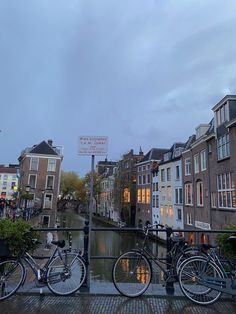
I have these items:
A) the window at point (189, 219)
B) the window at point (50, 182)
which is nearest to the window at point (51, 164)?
the window at point (50, 182)

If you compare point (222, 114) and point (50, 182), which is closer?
point (222, 114)

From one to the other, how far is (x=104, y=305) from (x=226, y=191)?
20.1 metres

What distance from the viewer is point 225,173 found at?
22.2m

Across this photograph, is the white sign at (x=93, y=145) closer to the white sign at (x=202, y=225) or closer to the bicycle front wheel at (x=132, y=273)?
the bicycle front wheel at (x=132, y=273)

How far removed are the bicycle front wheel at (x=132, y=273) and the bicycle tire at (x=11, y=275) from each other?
1.49 metres

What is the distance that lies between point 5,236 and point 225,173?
20.7 metres

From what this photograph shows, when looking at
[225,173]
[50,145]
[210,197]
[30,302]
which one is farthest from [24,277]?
[50,145]

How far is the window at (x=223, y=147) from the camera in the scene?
71.8 feet

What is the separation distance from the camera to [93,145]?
17.1 ft

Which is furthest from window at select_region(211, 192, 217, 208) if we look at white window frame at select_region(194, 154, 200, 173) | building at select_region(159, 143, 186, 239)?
building at select_region(159, 143, 186, 239)

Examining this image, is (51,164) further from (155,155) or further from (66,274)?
(66,274)

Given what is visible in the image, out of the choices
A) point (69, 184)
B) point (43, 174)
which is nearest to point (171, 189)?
point (43, 174)

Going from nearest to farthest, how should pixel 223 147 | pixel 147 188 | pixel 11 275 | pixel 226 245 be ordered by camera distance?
pixel 11 275, pixel 226 245, pixel 223 147, pixel 147 188

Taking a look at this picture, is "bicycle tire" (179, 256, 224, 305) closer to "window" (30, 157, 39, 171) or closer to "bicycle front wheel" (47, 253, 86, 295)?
"bicycle front wheel" (47, 253, 86, 295)
